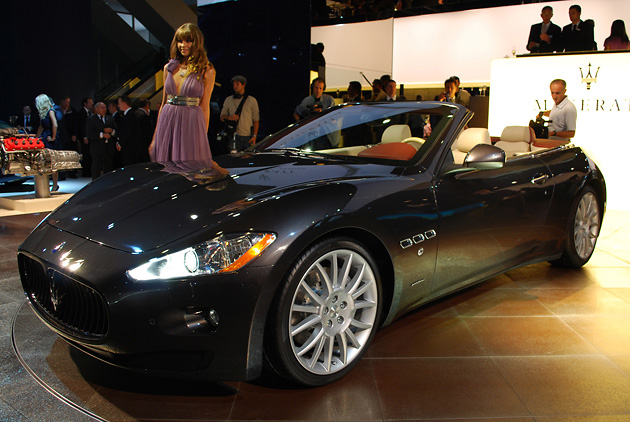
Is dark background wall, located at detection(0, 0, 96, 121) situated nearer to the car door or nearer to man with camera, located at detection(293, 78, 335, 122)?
man with camera, located at detection(293, 78, 335, 122)

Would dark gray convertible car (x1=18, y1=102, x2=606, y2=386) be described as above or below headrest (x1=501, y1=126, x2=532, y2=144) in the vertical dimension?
below

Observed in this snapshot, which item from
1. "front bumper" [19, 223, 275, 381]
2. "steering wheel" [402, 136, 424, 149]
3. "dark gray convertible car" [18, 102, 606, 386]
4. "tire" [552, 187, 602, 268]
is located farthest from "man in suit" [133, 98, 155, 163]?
"front bumper" [19, 223, 275, 381]

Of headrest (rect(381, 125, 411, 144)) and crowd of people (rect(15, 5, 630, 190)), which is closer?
headrest (rect(381, 125, 411, 144))

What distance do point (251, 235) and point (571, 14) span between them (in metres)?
8.88

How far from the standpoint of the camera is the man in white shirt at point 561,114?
6918 mm

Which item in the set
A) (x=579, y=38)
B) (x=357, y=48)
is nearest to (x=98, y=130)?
(x=357, y=48)

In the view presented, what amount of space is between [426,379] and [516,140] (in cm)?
234

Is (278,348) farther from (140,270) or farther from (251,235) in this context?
(140,270)

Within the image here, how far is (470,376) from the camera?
8.41ft

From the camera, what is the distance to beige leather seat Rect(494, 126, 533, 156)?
4.16m

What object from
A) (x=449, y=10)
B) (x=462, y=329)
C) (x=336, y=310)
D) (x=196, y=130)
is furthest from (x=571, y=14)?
(x=336, y=310)

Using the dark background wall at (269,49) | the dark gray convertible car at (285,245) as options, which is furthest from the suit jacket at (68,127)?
the dark gray convertible car at (285,245)

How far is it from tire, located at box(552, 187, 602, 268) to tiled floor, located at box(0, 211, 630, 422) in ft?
2.00

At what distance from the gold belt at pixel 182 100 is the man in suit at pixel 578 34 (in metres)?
6.96
